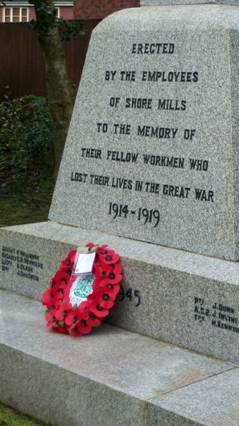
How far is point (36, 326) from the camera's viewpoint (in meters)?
4.97

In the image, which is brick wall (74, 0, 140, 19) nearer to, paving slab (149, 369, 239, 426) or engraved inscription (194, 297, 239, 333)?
engraved inscription (194, 297, 239, 333)

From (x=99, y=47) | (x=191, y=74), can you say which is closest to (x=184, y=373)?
(x=191, y=74)

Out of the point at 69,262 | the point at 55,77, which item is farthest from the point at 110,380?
the point at 55,77

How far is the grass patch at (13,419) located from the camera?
14.3 ft

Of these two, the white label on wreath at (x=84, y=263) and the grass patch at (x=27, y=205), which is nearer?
the white label on wreath at (x=84, y=263)

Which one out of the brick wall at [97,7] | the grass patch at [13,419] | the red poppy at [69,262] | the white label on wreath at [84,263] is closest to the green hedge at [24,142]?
the brick wall at [97,7]

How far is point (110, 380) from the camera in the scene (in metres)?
4.12

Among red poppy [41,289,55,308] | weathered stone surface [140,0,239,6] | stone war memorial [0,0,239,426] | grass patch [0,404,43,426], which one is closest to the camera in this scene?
stone war memorial [0,0,239,426]

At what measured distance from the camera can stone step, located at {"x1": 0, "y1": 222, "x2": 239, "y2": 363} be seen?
175 inches

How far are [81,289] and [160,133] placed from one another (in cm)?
97

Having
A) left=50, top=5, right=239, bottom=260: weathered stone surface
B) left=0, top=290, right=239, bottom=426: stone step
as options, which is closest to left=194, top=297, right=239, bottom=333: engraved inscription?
left=0, top=290, right=239, bottom=426: stone step

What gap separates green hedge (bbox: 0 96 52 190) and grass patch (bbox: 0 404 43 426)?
23.6 ft

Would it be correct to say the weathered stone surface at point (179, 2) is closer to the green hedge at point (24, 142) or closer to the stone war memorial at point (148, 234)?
the stone war memorial at point (148, 234)

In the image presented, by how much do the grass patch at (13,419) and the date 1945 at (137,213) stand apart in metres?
1.29
